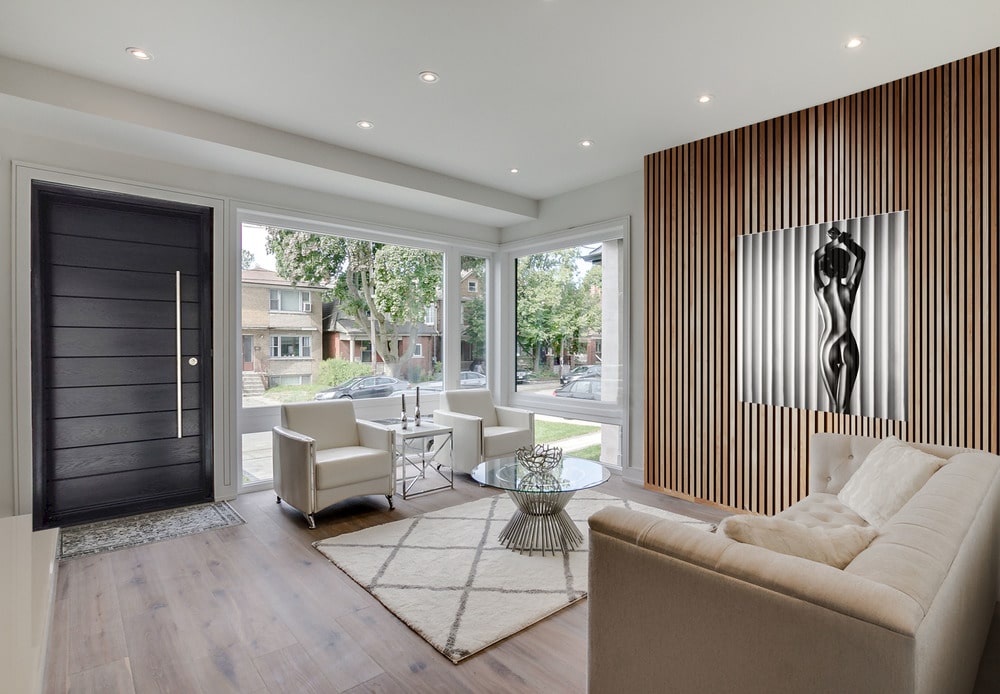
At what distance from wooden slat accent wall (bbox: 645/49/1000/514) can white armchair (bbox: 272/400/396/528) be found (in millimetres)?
2260

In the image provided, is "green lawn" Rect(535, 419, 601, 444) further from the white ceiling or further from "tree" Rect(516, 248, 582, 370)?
the white ceiling

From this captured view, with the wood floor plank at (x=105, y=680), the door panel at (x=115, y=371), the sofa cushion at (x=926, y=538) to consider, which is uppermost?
the door panel at (x=115, y=371)

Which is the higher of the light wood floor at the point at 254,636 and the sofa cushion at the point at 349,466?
the sofa cushion at the point at 349,466

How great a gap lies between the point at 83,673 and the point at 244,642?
1.83ft

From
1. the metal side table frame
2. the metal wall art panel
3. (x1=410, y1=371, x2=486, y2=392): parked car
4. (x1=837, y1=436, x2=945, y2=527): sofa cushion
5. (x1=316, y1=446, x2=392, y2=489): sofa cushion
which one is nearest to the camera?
(x1=837, y1=436, x2=945, y2=527): sofa cushion

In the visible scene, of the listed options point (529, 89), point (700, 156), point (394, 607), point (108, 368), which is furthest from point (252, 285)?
point (700, 156)

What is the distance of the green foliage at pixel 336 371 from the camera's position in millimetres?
4859

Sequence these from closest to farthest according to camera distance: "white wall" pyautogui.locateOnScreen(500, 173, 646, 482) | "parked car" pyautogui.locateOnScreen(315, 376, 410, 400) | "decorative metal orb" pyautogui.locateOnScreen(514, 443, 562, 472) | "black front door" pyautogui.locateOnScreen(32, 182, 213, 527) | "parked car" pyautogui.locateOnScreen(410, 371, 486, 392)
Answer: "decorative metal orb" pyautogui.locateOnScreen(514, 443, 562, 472)
"black front door" pyautogui.locateOnScreen(32, 182, 213, 527)
"white wall" pyautogui.locateOnScreen(500, 173, 646, 482)
"parked car" pyautogui.locateOnScreen(315, 376, 410, 400)
"parked car" pyautogui.locateOnScreen(410, 371, 486, 392)

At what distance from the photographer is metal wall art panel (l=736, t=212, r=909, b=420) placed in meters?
3.20

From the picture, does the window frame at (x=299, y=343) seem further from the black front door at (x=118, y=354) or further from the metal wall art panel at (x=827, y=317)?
the metal wall art panel at (x=827, y=317)

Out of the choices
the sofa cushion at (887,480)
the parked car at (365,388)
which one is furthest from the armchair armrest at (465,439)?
the sofa cushion at (887,480)

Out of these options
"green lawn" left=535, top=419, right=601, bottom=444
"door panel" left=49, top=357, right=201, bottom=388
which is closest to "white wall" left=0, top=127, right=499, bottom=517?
"door panel" left=49, top=357, right=201, bottom=388

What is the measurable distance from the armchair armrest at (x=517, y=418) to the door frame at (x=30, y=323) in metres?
2.37

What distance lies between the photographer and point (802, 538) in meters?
1.37
